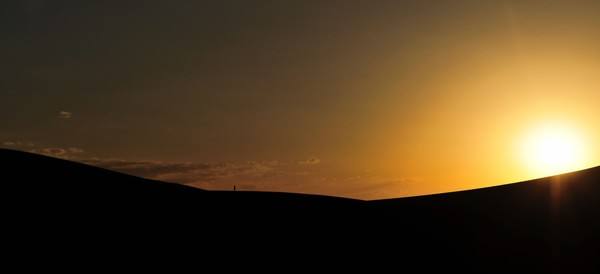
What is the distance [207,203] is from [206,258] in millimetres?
2379

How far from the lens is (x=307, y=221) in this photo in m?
15.6

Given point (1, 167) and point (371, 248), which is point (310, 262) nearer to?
point (371, 248)

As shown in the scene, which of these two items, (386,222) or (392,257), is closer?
(392,257)

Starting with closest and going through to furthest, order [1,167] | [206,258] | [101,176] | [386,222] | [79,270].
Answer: [79,270] < [206,258] < [1,167] < [101,176] < [386,222]

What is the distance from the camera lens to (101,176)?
15219 millimetres

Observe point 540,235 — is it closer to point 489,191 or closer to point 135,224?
point 489,191

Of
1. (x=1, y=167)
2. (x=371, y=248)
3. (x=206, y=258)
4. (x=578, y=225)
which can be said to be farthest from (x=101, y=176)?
(x=578, y=225)

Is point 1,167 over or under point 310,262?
over

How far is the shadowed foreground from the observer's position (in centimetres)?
1320

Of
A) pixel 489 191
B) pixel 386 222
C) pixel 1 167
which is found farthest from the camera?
pixel 489 191

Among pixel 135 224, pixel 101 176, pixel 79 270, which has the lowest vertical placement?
pixel 79 270

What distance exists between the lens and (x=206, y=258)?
43.3 feet

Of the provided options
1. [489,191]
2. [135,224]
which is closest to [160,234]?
[135,224]

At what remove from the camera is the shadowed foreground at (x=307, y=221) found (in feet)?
43.3
